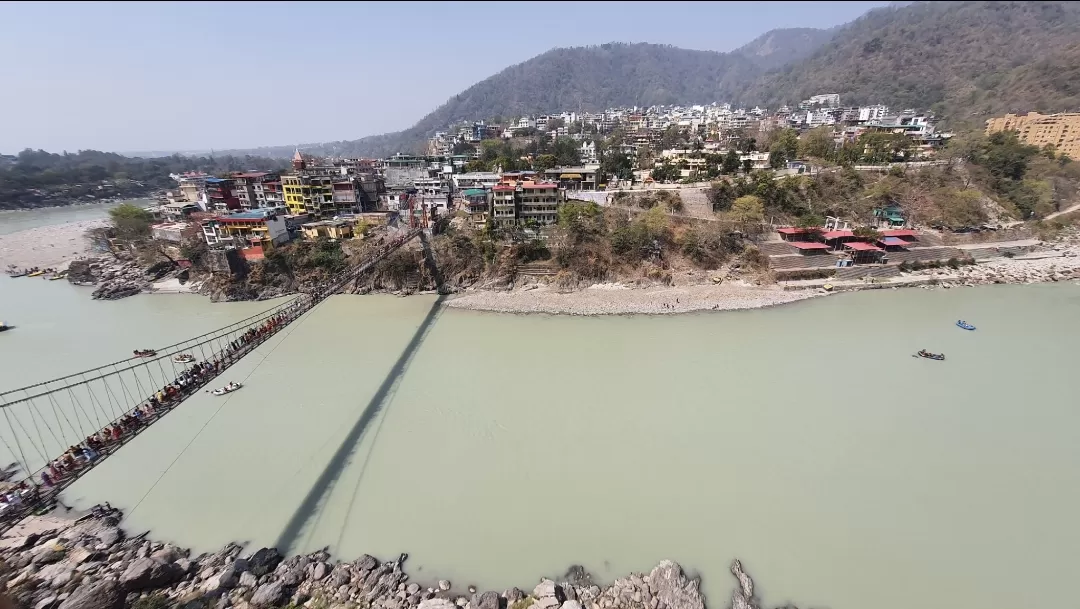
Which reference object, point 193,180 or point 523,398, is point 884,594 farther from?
point 193,180

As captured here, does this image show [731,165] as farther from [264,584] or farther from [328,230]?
[264,584]

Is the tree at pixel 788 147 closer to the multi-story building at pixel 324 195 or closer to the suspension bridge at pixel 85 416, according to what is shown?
the multi-story building at pixel 324 195

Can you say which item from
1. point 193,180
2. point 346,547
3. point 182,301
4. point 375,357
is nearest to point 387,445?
point 346,547

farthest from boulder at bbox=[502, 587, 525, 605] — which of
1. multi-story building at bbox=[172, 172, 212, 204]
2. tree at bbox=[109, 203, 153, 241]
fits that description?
multi-story building at bbox=[172, 172, 212, 204]

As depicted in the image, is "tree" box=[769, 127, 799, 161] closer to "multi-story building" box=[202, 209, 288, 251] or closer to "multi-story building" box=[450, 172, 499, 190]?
"multi-story building" box=[450, 172, 499, 190]

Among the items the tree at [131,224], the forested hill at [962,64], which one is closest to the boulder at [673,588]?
the tree at [131,224]

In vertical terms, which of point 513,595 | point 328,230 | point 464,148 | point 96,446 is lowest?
point 513,595

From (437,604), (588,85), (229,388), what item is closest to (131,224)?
(229,388)
